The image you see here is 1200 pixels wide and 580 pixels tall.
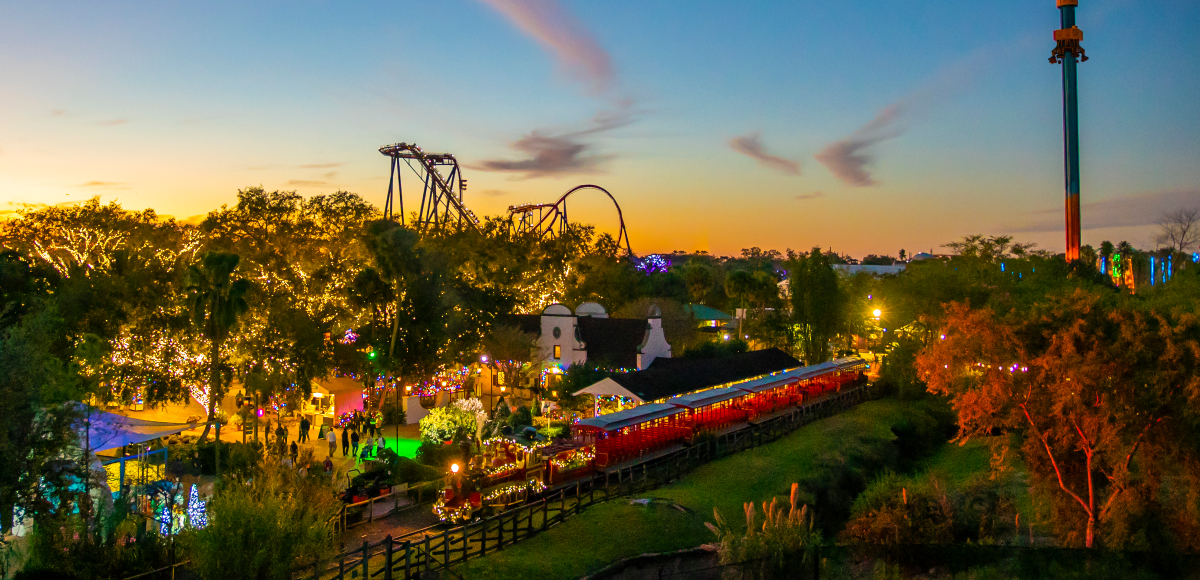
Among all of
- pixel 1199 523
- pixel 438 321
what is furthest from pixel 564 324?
pixel 1199 523

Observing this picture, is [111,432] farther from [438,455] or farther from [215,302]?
[215,302]

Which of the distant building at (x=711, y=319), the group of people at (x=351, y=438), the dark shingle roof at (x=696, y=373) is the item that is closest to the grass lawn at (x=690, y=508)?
the dark shingle roof at (x=696, y=373)

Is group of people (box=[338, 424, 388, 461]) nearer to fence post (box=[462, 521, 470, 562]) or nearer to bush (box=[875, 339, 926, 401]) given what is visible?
fence post (box=[462, 521, 470, 562])

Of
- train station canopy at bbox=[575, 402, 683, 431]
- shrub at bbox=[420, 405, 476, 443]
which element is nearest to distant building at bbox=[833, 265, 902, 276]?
train station canopy at bbox=[575, 402, 683, 431]

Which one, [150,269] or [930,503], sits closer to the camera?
[930,503]

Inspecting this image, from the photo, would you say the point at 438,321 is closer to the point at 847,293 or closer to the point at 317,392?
the point at 317,392

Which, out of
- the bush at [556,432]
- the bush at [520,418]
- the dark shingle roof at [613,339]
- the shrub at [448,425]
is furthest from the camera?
the dark shingle roof at [613,339]

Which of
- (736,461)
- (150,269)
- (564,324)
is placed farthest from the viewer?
(564,324)

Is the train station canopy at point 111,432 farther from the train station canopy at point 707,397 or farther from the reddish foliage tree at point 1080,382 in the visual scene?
the reddish foliage tree at point 1080,382
